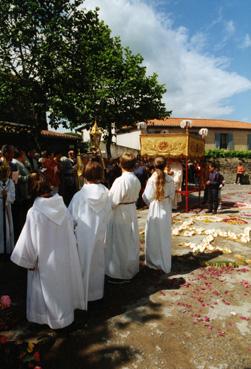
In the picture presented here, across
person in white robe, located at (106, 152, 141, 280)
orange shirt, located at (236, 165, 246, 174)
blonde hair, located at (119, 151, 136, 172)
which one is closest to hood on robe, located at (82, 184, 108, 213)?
person in white robe, located at (106, 152, 141, 280)

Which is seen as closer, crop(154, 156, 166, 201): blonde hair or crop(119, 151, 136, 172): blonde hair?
crop(119, 151, 136, 172): blonde hair

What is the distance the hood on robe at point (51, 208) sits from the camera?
3.84 m

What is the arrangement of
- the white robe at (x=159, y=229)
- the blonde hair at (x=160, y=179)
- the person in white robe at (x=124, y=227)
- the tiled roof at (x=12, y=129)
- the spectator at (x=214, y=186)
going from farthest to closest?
1. the tiled roof at (x=12, y=129)
2. the spectator at (x=214, y=186)
3. the white robe at (x=159, y=229)
4. the blonde hair at (x=160, y=179)
5. the person in white robe at (x=124, y=227)

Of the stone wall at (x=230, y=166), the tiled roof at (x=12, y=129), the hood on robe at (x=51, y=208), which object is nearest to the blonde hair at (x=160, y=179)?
the hood on robe at (x=51, y=208)

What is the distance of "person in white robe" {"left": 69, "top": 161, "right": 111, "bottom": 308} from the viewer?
4512 mm

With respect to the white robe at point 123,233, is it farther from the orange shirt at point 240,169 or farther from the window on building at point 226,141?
the window on building at point 226,141

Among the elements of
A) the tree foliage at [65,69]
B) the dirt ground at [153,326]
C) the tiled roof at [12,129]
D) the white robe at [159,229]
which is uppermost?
the tree foliage at [65,69]

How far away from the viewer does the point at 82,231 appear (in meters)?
4.53

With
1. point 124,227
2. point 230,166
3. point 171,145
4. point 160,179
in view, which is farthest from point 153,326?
point 230,166

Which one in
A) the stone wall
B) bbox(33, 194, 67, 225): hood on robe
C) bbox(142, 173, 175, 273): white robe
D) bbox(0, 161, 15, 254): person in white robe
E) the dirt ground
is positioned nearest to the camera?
the dirt ground

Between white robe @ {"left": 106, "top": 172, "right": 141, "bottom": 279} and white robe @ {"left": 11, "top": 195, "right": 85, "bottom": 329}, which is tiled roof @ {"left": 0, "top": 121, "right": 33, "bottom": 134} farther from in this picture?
white robe @ {"left": 11, "top": 195, "right": 85, "bottom": 329}

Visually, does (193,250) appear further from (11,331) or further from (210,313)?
(11,331)

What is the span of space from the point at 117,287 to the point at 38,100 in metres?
19.9

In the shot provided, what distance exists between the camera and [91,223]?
4547 mm
